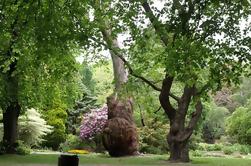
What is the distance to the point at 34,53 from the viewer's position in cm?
1703

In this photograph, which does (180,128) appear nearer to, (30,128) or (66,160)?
Answer: (66,160)

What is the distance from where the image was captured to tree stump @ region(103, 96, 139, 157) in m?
20.8

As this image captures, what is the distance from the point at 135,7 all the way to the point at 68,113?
28.3m

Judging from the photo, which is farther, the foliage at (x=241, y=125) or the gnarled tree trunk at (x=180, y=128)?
the foliage at (x=241, y=125)

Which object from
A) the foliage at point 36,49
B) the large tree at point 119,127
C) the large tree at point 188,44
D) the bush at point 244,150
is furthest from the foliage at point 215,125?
the large tree at point 188,44

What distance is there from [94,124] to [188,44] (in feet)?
63.8

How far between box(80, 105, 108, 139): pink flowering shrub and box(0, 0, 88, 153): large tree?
430cm

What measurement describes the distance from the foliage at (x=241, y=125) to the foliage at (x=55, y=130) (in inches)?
502

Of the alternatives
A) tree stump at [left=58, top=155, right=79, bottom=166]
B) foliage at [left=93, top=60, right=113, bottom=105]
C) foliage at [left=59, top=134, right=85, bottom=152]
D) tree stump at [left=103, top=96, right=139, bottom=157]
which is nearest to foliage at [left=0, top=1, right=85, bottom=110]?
foliage at [left=93, top=60, right=113, bottom=105]

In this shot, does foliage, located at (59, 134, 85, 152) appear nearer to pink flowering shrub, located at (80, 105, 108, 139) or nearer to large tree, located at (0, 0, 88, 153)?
pink flowering shrub, located at (80, 105, 108, 139)

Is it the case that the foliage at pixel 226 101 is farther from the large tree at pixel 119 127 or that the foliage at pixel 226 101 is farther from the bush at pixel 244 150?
the large tree at pixel 119 127

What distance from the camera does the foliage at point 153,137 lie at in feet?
97.7

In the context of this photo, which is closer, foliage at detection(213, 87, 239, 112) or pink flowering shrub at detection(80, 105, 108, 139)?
pink flowering shrub at detection(80, 105, 108, 139)

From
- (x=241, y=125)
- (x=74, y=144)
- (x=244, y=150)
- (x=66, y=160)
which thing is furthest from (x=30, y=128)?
(x=66, y=160)
